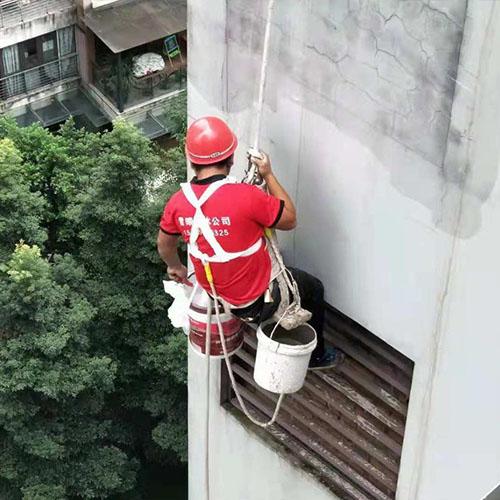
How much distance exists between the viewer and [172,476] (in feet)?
50.1

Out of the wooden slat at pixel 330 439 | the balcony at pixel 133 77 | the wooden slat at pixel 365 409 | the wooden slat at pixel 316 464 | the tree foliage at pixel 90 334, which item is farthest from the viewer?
the balcony at pixel 133 77

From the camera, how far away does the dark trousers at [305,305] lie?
201 inches

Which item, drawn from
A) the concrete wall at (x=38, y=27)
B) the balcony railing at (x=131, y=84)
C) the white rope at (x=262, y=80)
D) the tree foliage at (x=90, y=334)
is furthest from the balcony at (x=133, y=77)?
the white rope at (x=262, y=80)

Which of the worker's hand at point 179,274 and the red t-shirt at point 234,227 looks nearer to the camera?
the red t-shirt at point 234,227

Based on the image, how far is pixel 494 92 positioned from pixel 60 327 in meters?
9.26

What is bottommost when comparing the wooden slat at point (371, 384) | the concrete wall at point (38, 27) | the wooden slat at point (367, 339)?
the concrete wall at point (38, 27)

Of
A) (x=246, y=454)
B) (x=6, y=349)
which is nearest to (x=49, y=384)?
(x=6, y=349)

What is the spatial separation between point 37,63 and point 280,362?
56.7 feet

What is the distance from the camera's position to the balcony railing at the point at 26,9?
1950cm

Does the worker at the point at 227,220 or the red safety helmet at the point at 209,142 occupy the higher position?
the red safety helmet at the point at 209,142

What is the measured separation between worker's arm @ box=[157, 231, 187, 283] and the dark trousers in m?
0.47

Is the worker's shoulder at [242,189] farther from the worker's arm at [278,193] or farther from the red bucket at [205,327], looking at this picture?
the red bucket at [205,327]

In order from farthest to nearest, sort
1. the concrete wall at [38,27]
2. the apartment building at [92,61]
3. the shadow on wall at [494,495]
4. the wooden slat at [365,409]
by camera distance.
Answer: the apartment building at [92,61] < the concrete wall at [38,27] < the wooden slat at [365,409] < the shadow on wall at [494,495]

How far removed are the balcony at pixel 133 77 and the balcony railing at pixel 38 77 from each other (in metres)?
0.60
